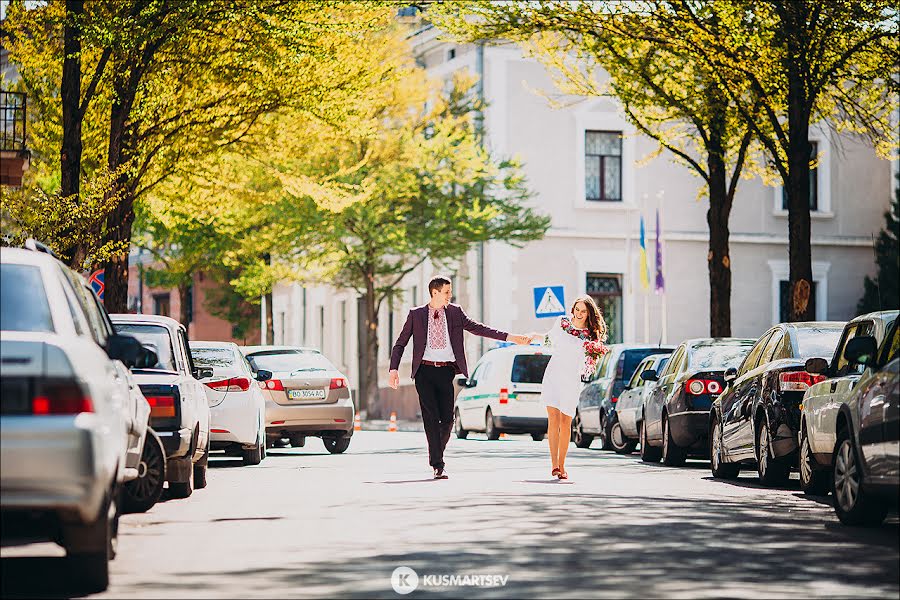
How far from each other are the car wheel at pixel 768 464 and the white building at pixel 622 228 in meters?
28.6

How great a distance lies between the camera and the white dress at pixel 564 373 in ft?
56.5

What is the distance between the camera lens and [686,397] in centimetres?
2077

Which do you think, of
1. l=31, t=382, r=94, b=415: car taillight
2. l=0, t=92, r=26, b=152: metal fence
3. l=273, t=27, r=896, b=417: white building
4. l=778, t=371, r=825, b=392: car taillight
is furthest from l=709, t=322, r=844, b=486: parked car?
l=273, t=27, r=896, b=417: white building

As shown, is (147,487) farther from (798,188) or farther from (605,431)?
(605,431)

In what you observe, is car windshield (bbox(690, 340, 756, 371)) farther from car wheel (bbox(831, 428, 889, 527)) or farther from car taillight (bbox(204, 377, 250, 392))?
car wheel (bbox(831, 428, 889, 527))

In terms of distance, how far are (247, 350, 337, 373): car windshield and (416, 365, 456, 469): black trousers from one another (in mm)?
7869

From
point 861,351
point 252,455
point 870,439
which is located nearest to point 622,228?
point 252,455

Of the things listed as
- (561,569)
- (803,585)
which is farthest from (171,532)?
(803,585)

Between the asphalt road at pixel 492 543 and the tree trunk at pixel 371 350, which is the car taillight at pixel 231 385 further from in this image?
the tree trunk at pixel 371 350

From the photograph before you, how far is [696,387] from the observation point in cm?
2070

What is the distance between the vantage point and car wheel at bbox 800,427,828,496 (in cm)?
1561

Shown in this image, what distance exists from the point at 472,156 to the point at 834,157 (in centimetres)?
1108

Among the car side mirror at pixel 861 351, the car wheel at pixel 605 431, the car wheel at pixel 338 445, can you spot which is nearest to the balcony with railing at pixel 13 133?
the car wheel at pixel 338 445

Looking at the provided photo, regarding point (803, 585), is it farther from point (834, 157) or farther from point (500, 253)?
point (834, 157)
